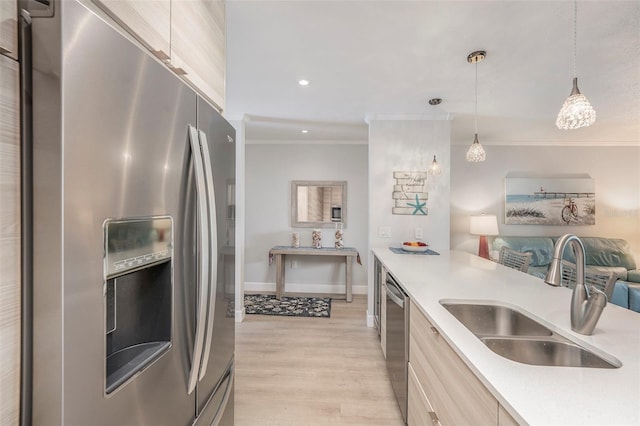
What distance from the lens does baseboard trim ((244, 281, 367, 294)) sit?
4.80 meters

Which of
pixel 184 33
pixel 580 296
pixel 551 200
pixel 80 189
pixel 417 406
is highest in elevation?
pixel 184 33

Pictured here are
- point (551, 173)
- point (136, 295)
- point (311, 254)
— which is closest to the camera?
point (136, 295)

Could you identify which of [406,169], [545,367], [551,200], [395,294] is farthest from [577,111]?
[551,200]

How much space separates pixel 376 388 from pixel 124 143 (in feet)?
7.64

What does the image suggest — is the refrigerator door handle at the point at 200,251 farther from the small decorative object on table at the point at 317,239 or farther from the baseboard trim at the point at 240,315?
the small decorative object on table at the point at 317,239

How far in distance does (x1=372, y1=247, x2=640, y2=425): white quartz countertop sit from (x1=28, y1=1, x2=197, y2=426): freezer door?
895mm

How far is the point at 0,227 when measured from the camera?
0.49 meters

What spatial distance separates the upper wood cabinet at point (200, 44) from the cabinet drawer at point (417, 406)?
1.70 m

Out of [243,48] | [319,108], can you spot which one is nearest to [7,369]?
[243,48]

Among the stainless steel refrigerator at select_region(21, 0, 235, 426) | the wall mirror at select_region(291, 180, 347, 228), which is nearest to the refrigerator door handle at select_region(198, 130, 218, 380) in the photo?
the stainless steel refrigerator at select_region(21, 0, 235, 426)

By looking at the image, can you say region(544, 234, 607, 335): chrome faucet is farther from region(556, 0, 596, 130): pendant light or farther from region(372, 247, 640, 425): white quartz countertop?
region(556, 0, 596, 130): pendant light

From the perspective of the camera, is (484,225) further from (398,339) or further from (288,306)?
(398,339)

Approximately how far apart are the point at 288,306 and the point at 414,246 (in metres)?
1.96

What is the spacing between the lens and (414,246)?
10.4 ft
